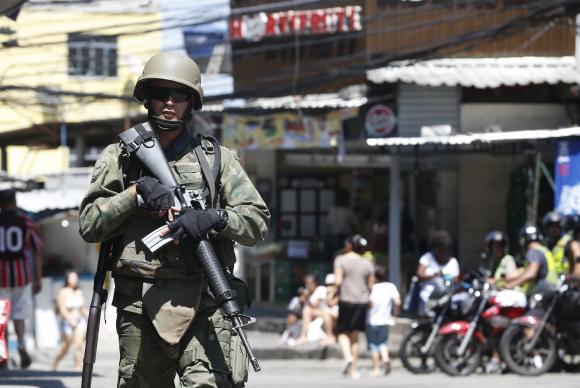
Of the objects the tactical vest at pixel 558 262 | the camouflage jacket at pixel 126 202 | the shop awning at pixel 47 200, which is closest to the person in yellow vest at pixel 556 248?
the tactical vest at pixel 558 262

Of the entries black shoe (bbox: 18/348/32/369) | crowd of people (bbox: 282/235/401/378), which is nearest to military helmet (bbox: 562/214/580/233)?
crowd of people (bbox: 282/235/401/378)

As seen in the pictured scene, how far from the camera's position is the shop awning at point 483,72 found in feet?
61.9

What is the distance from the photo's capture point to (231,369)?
17.9 ft

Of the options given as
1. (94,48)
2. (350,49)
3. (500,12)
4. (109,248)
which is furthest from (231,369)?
(94,48)

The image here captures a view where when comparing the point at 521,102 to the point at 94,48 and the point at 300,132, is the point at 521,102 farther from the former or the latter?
the point at 94,48

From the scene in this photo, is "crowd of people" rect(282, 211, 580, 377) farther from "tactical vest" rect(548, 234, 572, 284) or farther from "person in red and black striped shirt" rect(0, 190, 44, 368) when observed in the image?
"person in red and black striped shirt" rect(0, 190, 44, 368)

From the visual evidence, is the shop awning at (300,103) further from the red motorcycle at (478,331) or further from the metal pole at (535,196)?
the red motorcycle at (478,331)

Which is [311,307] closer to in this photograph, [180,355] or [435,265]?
[435,265]

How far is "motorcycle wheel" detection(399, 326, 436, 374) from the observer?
599 inches

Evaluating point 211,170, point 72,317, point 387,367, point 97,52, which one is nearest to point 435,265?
point 387,367

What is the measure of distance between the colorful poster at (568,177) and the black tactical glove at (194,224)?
12098 mm

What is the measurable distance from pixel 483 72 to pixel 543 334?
17.8 feet

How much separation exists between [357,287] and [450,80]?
484cm

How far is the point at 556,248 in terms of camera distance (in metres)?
15.7
